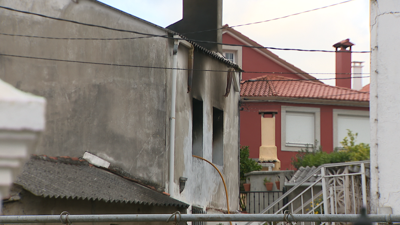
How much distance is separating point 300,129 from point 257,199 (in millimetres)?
8543

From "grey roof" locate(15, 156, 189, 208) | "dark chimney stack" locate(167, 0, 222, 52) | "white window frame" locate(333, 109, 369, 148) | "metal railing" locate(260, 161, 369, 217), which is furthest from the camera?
"white window frame" locate(333, 109, 369, 148)

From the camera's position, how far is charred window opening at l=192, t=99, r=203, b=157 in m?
15.8

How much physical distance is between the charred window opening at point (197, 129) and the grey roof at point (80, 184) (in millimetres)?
3384

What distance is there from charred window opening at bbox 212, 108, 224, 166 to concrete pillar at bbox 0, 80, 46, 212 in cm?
1495

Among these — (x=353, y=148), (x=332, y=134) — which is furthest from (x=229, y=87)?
(x=332, y=134)

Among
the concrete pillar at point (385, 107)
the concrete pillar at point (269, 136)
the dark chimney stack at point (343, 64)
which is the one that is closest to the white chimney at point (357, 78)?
the dark chimney stack at point (343, 64)

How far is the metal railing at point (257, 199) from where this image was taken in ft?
65.8

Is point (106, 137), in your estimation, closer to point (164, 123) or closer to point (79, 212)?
point (164, 123)

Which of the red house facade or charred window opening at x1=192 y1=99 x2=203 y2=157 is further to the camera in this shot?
the red house facade

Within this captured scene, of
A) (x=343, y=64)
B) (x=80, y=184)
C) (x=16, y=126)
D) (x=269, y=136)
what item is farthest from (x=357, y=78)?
(x=16, y=126)

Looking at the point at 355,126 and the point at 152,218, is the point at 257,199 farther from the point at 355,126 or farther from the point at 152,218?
the point at 152,218

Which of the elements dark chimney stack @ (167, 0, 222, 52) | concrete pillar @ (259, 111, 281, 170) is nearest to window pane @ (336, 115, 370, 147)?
concrete pillar @ (259, 111, 281, 170)

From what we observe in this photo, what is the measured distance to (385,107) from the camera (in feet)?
35.3

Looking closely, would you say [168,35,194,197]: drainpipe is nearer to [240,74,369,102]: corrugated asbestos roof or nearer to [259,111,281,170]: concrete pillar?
[259,111,281,170]: concrete pillar
